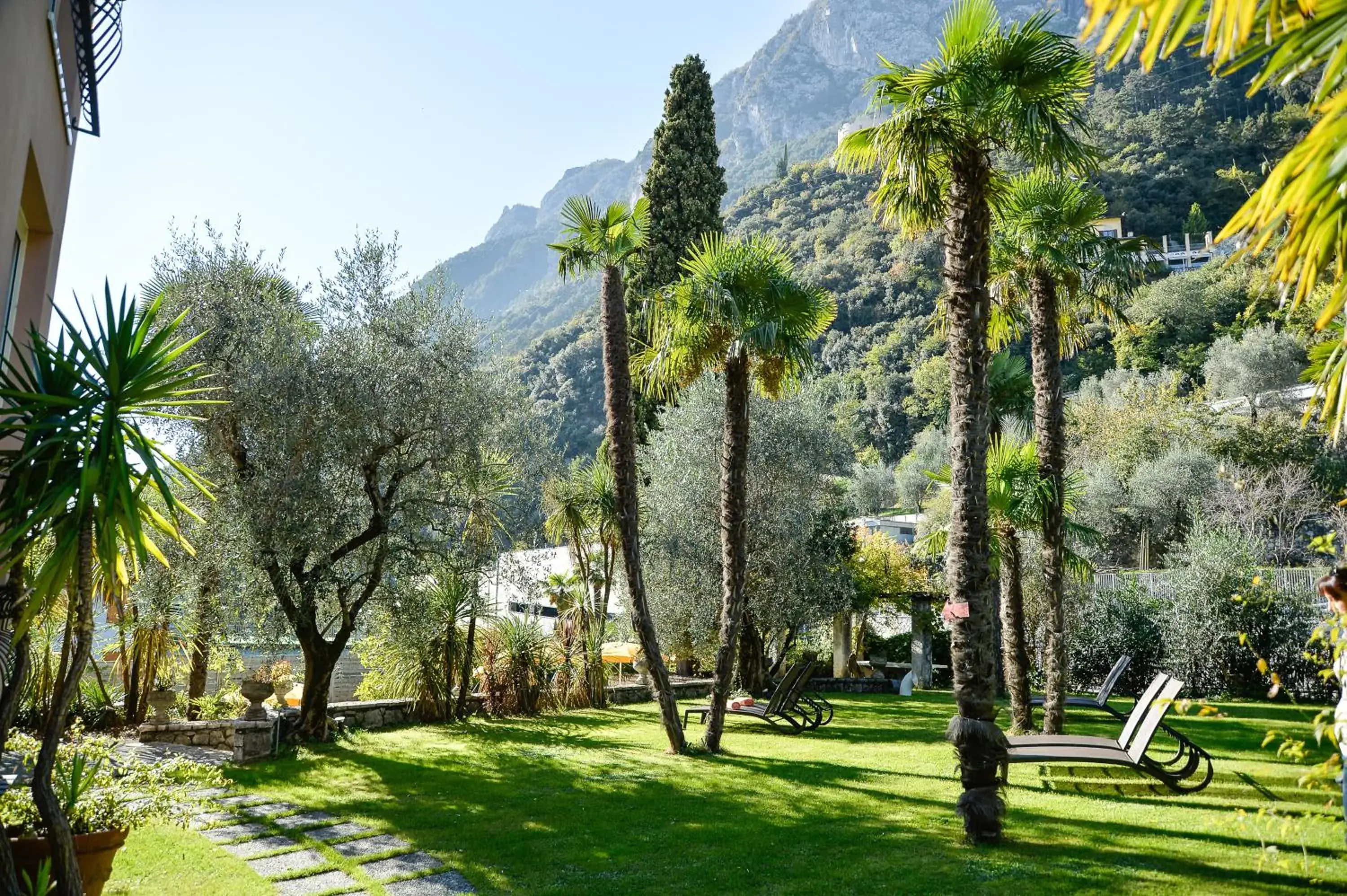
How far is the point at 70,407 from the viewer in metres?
5.14

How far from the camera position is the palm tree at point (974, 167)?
7.20m

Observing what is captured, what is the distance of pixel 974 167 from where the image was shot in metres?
7.82

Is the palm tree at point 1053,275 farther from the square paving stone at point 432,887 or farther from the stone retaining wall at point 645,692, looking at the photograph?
the square paving stone at point 432,887

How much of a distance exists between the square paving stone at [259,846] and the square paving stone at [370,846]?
1.32 ft

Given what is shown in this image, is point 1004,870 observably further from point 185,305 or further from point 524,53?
point 524,53

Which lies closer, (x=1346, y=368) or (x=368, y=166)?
(x=1346, y=368)

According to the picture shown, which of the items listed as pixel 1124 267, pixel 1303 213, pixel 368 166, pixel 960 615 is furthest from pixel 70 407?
pixel 368 166

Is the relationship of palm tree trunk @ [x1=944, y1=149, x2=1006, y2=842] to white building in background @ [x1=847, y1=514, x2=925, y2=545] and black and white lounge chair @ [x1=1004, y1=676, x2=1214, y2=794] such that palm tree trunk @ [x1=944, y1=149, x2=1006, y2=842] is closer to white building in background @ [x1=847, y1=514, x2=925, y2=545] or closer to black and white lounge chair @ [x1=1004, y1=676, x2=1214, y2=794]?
black and white lounge chair @ [x1=1004, y1=676, x2=1214, y2=794]

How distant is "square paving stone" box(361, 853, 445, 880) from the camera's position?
6340 mm

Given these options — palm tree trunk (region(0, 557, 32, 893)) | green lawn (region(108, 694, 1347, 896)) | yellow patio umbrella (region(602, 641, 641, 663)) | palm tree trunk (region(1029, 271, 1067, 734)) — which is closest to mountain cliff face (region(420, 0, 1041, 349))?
yellow patio umbrella (region(602, 641, 641, 663))

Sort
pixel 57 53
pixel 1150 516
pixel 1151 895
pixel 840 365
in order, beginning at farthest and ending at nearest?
1. pixel 840 365
2. pixel 1150 516
3. pixel 57 53
4. pixel 1151 895

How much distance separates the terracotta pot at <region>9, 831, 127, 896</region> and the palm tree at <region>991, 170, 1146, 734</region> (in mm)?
10444

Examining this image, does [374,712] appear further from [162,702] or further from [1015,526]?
[1015,526]

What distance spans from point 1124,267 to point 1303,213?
436 inches
